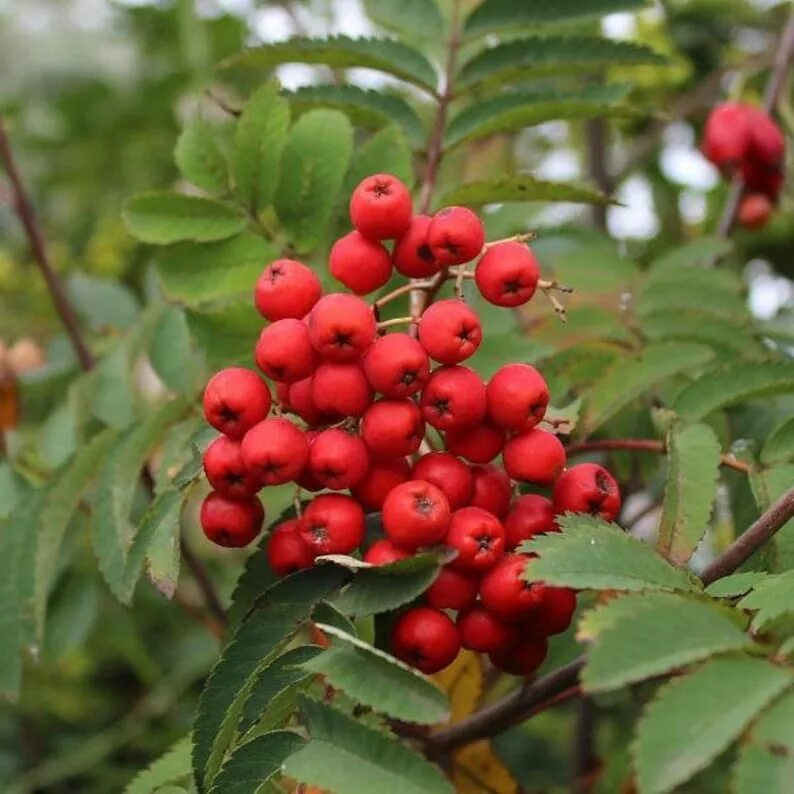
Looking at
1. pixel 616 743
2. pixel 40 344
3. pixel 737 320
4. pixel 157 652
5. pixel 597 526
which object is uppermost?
pixel 737 320

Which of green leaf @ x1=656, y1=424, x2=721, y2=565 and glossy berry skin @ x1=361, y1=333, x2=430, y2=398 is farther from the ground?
glossy berry skin @ x1=361, y1=333, x2=430, y2=398

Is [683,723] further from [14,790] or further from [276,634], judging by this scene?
[14,790]

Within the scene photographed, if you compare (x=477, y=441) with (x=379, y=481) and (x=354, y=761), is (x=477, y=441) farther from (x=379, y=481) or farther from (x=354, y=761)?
(x=354, y=761)

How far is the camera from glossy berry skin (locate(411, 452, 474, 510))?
97 cm

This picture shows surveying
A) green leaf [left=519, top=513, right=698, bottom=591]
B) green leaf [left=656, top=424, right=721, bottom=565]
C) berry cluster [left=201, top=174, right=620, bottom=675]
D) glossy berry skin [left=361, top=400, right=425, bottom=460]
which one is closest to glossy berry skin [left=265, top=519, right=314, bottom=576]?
berry cluster [left=201, top=174, right=620, bottom=675]

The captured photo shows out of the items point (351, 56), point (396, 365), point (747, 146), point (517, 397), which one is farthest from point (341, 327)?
point (747, 146)

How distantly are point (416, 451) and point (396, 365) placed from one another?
109 mm

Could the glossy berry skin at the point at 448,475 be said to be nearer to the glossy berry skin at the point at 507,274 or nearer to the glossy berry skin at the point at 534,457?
the glossy berry skin at the point at 534,457

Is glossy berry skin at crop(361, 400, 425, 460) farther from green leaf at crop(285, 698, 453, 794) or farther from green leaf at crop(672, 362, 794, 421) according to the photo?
green leaf at crop(672, 362, 794, 421)

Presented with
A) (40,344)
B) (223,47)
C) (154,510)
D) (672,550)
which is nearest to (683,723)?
(672,550)

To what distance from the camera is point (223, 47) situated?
108 inches

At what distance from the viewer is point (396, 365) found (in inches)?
37.6

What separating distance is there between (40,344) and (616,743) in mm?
1451

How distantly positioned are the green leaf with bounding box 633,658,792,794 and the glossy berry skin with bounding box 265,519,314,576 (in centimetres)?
40
